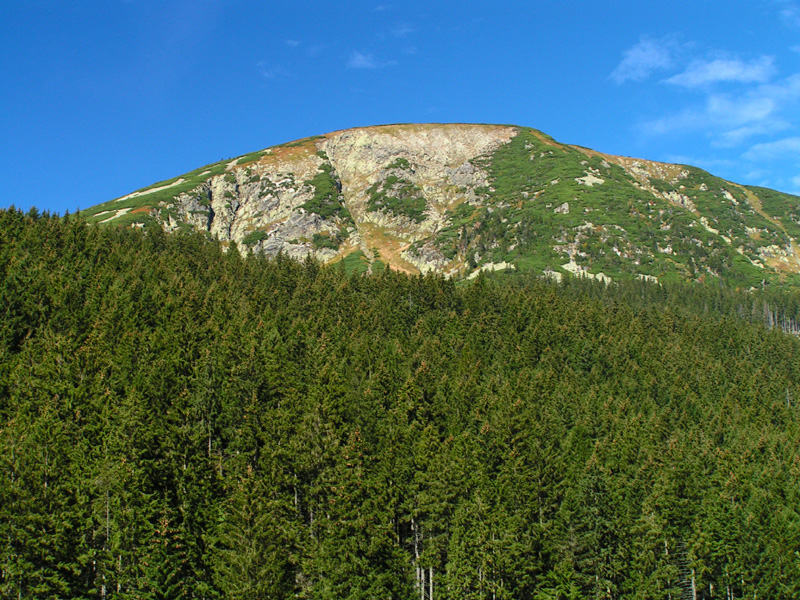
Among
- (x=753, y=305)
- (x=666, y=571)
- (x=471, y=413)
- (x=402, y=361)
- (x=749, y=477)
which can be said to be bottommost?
(x=666, y=571)

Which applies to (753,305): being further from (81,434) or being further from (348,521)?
(81,434)

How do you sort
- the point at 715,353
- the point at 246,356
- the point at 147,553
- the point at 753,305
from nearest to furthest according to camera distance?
the point at 147,553
the point at 246,356
the point at 715,353
the point at 753,305

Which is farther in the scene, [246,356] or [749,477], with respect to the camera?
[749,477]

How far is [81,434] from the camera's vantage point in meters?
46.4

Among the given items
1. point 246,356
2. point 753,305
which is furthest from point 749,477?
point 753,305

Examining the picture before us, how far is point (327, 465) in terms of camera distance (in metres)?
49.6

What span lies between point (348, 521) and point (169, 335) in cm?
3178

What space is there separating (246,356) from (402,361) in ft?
93.8

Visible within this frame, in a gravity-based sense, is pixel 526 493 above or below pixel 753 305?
below

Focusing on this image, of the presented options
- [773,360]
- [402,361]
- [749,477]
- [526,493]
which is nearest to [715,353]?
[773,360]

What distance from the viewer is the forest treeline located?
4094 cm

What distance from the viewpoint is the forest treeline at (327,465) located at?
40.9 meters

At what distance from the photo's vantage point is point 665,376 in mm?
106562

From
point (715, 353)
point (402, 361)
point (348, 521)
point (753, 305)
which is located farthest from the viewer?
point (753, 305)
